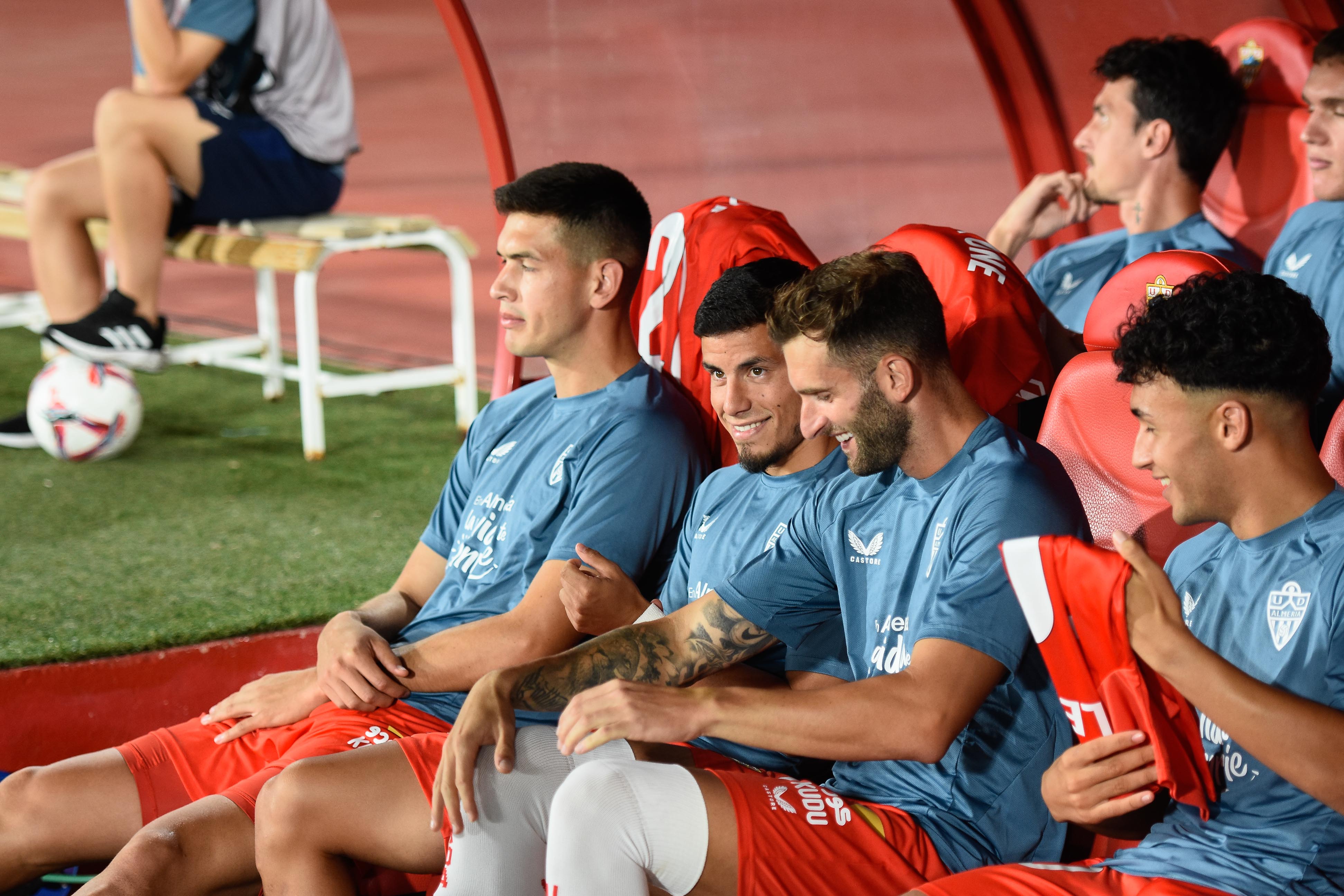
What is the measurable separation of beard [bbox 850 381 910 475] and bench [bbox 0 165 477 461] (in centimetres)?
364

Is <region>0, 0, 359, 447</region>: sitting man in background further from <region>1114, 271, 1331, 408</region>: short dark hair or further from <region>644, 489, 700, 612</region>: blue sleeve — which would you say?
<region>1114, 271, 1331, 408</region>: short dark hair

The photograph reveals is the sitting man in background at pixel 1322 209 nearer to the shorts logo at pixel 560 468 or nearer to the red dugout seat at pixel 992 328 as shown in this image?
the red dugout seat at pixel 992 328

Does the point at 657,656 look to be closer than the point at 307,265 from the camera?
Yes

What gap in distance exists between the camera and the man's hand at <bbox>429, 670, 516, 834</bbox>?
83.1 inches

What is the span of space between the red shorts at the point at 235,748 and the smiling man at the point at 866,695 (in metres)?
0.39

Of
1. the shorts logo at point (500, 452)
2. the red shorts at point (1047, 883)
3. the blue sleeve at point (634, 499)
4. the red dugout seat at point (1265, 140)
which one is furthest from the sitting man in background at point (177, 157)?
the red shorts at point (1047, 883)

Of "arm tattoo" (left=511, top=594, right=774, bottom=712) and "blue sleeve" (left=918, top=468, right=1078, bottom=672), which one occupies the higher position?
"blue sleeve" (left=918, top=468, right=1078, bottom=672)

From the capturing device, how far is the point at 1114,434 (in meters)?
2.38

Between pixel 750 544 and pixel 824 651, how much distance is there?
0.24 meters

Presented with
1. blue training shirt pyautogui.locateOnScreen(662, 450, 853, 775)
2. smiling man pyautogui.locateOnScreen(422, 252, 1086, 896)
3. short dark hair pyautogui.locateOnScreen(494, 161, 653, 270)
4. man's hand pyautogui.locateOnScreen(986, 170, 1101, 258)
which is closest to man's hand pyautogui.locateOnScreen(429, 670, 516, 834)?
smiling man pyautogui.locateOnScreen(422, 252, 1086, 896)

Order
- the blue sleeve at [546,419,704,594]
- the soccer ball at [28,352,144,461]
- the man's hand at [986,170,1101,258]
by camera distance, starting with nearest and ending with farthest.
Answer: the blue sleeve at [546,419,704,594] → the man's hand at [986,170,1101,258] → the soccer ball at [28,352,144,461]

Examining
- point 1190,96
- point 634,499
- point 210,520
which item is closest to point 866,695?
point 634,499

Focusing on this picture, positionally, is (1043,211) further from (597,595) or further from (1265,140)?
(597,595)

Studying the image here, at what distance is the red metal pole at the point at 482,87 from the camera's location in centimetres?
530
